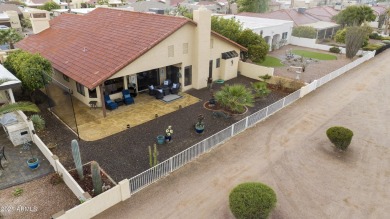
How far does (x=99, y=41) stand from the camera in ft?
74.3

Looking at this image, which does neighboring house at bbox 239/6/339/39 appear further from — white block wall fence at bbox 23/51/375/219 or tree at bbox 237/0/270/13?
white block wall fence at bbox 23/51/375/219

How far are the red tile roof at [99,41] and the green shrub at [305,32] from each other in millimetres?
30243

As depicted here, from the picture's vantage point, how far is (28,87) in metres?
18.4

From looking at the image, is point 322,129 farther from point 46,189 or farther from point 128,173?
point 46,189

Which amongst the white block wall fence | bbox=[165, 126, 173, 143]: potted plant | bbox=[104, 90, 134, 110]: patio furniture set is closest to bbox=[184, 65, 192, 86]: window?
bbox=[104, 90, 134, 110]: patio furniture set

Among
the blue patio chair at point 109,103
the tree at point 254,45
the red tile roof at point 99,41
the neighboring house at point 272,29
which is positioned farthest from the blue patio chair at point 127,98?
the neighboring house at point 272,29

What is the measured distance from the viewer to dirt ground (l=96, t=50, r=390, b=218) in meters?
11.4

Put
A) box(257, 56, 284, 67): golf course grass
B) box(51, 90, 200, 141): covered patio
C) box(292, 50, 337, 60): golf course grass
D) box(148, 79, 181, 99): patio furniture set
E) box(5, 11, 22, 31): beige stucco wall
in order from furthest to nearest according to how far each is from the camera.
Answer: box(5, 11, 22, 31): beige stucco wall < box(292, 50, 337, 60): golf course grass < box(257, 56, 284, 67): golf course grass < box(148, 79, 181, 99): patio furniture set < box(51, 90, 200, 141): covered patio

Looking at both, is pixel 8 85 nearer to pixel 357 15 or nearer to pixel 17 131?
pixel 17 131

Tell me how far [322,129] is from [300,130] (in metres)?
1.54

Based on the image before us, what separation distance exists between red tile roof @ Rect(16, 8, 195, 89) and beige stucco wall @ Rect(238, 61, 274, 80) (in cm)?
922

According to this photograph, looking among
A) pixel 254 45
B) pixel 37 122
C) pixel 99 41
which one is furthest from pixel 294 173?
pixel 99 41

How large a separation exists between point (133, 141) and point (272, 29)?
30.7 meters

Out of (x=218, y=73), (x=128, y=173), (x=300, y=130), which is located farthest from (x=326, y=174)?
(x=218, y=73)
